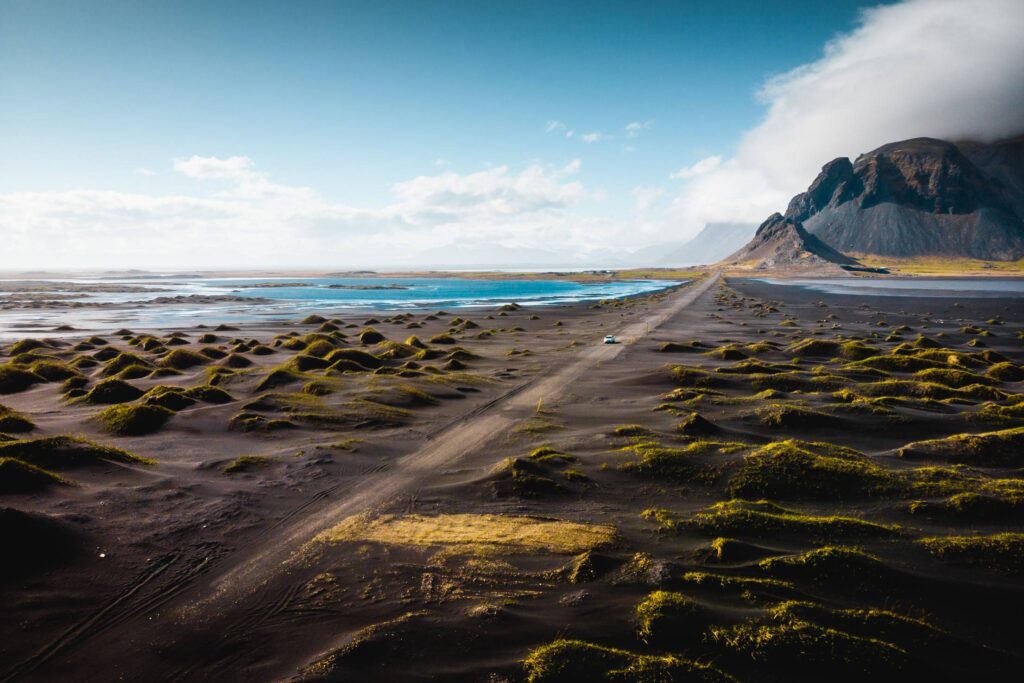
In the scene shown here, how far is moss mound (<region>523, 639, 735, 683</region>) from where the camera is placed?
727 centimetres

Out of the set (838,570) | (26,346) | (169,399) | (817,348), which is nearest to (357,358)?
(169,399)

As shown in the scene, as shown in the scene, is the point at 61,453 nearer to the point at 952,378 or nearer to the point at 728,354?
the point at 728,354

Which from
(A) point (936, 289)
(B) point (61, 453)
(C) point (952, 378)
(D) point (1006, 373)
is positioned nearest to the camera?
(B) point (61, 453)

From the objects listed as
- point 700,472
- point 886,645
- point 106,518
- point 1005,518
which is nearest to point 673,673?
point 886,645

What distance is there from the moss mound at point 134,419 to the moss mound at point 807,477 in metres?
21.1

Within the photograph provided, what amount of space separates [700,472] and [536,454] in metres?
5.08

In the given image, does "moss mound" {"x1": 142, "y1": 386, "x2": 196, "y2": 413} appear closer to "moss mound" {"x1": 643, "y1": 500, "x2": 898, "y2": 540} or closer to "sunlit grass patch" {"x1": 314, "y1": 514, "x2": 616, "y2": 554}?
"sunlit grass patch" {"x1": 314, "y1": 514, "x2": 616, "y2": 554}

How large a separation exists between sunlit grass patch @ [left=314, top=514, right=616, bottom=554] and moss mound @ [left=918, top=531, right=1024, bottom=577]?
21.9 ft

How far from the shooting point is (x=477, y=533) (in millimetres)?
11805

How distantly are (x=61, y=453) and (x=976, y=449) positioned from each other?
28.2 m

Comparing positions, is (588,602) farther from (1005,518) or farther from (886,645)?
(1005,518)

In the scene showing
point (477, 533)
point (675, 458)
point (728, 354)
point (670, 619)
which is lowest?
point (477, 533)

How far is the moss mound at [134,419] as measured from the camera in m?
19.5

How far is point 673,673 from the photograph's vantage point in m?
7.32
